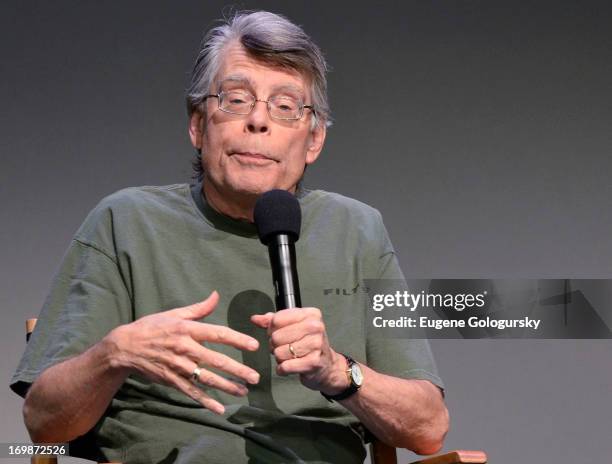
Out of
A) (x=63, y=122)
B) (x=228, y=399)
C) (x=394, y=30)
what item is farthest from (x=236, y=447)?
(x=394, y=30)

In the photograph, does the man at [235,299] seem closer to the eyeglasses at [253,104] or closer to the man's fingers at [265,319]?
the eyeglasses at [253,104]

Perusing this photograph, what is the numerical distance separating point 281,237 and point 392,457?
2.33 feet

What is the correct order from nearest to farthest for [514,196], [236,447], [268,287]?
[236,447] < [268,287] < [514,196]

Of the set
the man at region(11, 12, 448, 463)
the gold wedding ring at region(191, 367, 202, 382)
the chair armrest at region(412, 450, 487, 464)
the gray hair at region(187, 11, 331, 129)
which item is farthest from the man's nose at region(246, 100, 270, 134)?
the chair armrest at region(412, 450, 487, 464)

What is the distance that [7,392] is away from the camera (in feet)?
9.50

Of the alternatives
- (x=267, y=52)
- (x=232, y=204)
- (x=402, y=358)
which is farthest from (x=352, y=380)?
(x=267, y=52)

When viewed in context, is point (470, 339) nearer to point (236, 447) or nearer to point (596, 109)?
point (596, 109)

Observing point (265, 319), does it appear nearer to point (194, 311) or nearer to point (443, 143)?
point (194, 311)

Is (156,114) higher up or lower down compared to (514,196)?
higher up

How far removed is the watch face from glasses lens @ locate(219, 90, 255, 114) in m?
0.62

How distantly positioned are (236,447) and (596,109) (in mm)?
1780

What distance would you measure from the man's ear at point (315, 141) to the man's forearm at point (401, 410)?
0.57 metres

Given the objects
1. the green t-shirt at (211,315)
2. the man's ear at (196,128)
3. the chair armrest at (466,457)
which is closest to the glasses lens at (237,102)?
the man's ear at (196,128)

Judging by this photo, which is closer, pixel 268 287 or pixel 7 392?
pixel 268 287
